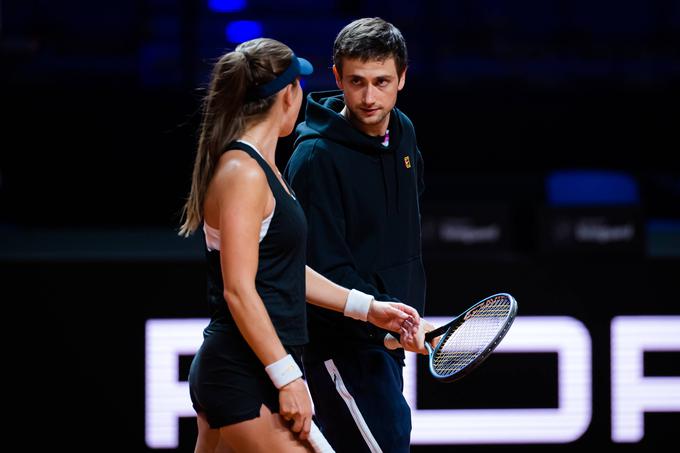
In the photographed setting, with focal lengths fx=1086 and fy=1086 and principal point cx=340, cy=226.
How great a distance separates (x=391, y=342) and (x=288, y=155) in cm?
302

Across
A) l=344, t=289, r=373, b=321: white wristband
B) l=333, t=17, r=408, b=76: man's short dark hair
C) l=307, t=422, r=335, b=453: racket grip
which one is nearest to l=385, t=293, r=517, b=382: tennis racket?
l=344, t=289, r=373, b=321: white wristband

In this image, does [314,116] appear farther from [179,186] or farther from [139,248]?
[179,186]

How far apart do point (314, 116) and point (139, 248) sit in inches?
85.4

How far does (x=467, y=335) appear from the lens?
9.21 ft

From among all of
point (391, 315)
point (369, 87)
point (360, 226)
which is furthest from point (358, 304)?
point (369, 87)

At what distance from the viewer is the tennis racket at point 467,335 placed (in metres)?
2.64

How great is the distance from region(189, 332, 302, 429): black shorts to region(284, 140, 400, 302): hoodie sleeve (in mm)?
540

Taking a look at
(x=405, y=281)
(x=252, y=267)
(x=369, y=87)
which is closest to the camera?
(x=252, y=267)

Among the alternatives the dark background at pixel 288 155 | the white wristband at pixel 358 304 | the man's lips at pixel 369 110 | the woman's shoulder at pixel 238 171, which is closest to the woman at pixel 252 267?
the woman's shoulder at pixel 238 171

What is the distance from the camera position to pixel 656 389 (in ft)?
14.8

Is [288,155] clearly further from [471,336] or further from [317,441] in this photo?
[317,441]

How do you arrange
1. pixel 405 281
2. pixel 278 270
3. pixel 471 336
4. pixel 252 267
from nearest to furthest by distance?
pixel 252 267, pixel 278 270, pixel 471 336, pixel 405 281

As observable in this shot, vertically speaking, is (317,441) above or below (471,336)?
below

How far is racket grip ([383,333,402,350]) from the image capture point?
2943 millimetres
